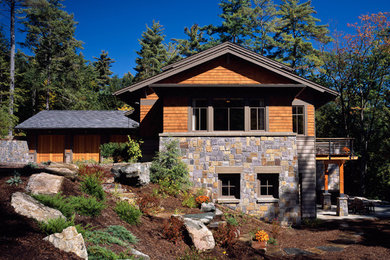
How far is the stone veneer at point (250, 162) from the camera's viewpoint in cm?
1299

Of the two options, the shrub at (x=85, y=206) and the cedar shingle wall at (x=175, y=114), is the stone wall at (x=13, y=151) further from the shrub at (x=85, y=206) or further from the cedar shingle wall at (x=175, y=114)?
the shrub at (x=85, y=206)

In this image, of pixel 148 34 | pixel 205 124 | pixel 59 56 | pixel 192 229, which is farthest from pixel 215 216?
pixel 148 34

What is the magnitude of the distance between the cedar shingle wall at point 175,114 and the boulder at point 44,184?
6.20m

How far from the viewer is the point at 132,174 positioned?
1075 centimetres

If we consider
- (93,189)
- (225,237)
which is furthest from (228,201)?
(93,189)

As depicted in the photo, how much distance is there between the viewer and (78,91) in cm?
3412

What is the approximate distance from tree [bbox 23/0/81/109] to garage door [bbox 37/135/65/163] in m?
9.86

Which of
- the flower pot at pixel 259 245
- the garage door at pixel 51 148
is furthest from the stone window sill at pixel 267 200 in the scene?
the garage door at pixel 51 148

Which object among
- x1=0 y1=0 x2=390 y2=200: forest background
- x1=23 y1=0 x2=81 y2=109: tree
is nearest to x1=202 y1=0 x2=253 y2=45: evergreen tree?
x1=0 y1=0 x2=390 y2=200: forest background

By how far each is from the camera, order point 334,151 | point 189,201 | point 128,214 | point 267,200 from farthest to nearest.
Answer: point 334,151 < point 267,200 < point 189,201 < point 128,214

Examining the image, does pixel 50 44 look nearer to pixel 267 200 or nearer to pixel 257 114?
pixel 257 114

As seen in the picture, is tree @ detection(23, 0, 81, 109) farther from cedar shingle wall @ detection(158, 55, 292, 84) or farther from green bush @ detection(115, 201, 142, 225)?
green bush @ detection(115, 201, 142, 225)

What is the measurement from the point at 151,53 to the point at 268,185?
37983mm

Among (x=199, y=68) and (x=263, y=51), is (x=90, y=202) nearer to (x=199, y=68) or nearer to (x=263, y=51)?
(x=199, y=68)
